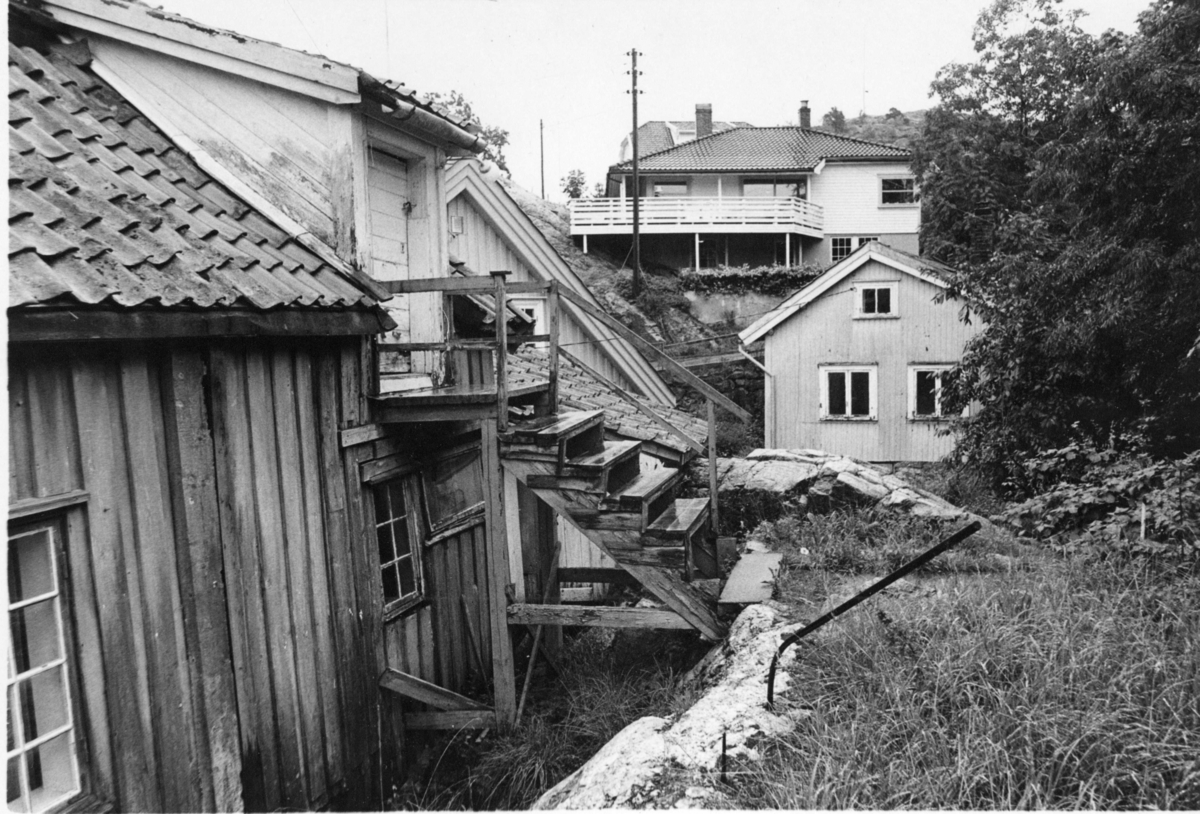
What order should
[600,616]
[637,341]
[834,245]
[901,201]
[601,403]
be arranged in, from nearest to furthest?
[600,616] < [637,341] < [601,403] < [901,201] < [834,245]

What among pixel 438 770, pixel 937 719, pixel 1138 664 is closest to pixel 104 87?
pixel 438 770

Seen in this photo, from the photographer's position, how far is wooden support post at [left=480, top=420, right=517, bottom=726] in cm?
581

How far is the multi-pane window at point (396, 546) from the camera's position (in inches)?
241

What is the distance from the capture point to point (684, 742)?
159 inches

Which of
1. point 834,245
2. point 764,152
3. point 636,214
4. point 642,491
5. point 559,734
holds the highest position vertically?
point 764,152

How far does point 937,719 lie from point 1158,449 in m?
7.92

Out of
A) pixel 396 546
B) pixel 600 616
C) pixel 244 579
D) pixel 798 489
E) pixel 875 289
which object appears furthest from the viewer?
pixel 875 289

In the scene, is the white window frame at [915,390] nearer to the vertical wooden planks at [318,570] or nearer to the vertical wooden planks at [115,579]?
the vertical wooden planks at [318,570]

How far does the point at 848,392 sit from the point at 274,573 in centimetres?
1638

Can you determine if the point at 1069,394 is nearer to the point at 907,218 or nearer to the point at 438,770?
the point at 438,770

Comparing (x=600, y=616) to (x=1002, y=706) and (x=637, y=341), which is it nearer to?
(x=637, y=341)

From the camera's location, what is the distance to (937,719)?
146 inches

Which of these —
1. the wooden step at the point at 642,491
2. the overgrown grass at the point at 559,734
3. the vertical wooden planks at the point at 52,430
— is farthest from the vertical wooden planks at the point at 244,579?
the wooden step at the point at 642,491

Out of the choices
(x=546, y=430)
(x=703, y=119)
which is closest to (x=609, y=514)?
(x=546, y=430)
